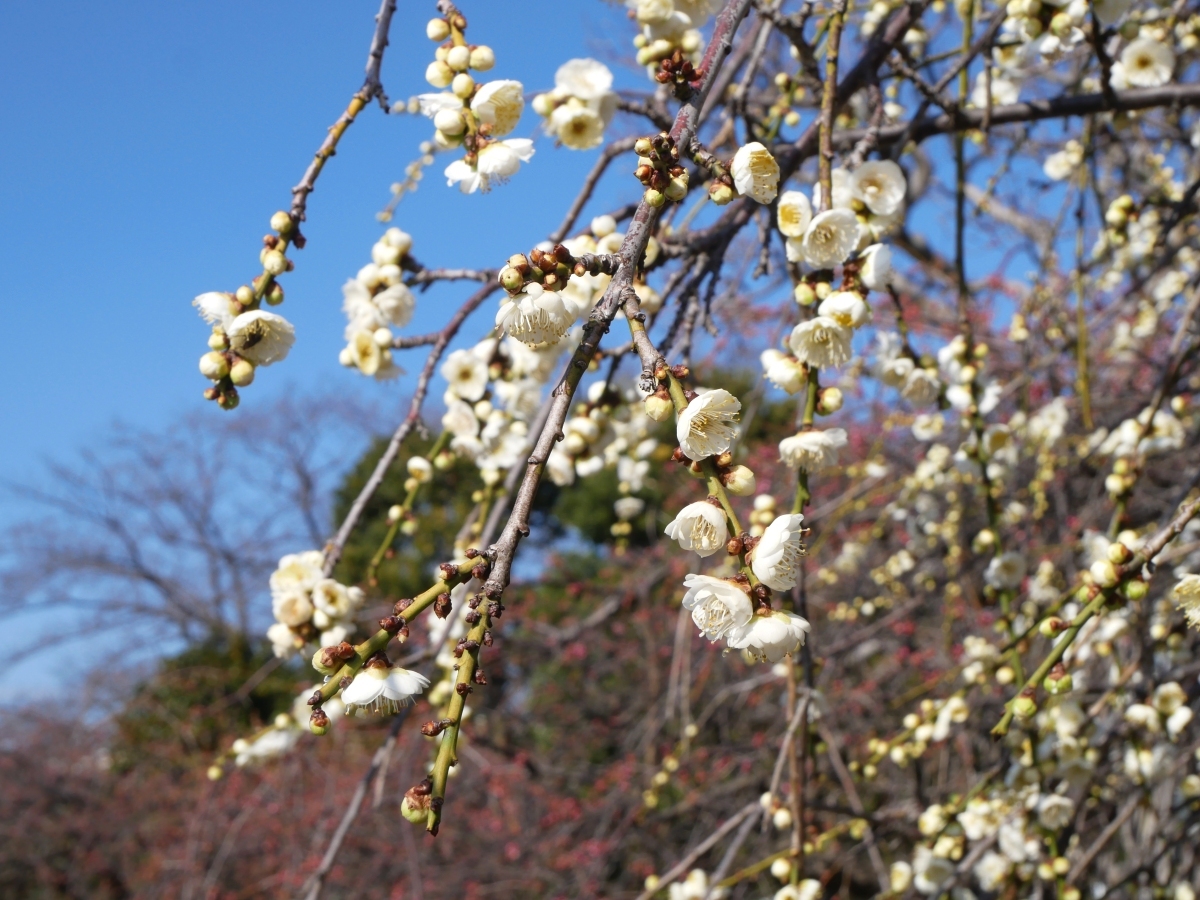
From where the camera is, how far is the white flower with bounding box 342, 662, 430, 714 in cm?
71

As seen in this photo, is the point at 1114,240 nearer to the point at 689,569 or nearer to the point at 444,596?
the point at 444,596

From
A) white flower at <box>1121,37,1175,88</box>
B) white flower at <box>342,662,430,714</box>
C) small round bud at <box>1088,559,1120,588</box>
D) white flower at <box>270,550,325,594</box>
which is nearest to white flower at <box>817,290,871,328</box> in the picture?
small round bud at <box>1088,559,1120,588</box>

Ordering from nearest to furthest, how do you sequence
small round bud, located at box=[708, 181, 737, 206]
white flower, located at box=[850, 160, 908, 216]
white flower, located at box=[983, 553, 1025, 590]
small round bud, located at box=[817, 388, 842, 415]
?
1. small round bud, located at box=[708, 181, 737, 206]
2. small round bud, located at box=[817, 388, 842, 415]
3. white flower, located at box=[850, 160, 908, 216]
4. white flower, located at box=[983, 553, 1025, 590]

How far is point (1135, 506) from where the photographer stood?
2.90 m

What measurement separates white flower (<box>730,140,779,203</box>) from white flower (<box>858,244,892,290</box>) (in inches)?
9.0

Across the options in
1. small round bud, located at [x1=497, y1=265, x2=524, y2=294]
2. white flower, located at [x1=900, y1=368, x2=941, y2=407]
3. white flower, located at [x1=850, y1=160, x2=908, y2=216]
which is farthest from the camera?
white flower, located at [x1=900, y1=368, x2=941, y2=407]

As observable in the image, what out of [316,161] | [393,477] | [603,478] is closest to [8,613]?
[393,477]

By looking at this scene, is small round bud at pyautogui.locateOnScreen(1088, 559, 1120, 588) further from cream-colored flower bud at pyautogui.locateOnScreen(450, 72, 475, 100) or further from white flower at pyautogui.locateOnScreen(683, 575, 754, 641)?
cream-colored flower bud at pyautogui.locateOnScreen(450, 72, 475, 100)

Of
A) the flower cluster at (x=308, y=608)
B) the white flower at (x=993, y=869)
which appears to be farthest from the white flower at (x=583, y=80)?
the white flower at (x=993, y=869)

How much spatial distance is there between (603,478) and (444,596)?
29.5 ft

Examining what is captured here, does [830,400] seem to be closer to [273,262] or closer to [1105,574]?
[1105,574]

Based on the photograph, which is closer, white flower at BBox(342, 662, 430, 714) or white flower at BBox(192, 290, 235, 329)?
white flower at BBox(342, 662, 430, 714)

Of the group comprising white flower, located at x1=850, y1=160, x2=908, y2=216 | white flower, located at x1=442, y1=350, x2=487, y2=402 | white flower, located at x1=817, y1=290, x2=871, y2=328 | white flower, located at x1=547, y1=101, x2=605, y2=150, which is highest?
white flower, located at x1=547, y1=101, x2=605, y2=150

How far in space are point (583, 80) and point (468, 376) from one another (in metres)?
0.61
